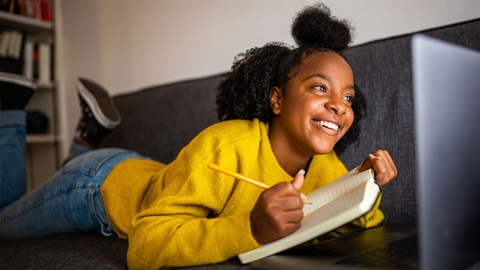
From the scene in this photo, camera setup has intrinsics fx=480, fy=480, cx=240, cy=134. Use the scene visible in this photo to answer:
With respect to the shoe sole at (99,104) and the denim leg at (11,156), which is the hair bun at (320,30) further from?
the denim leg at (11,156)

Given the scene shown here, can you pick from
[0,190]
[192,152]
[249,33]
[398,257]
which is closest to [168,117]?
[249,33]

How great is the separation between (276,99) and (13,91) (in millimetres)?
935

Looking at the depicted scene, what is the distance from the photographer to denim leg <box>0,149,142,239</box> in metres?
1.26

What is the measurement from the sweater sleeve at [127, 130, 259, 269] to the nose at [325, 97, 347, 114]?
0.21 meters

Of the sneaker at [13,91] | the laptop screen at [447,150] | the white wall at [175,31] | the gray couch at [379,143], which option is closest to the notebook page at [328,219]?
the laptop screen at [447,150]

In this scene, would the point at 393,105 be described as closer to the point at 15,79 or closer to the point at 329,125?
the point at 329,125

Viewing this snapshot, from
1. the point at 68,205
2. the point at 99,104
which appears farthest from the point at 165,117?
the point at 68,205

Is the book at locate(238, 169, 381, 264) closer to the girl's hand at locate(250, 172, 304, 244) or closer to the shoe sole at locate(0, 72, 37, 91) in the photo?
the girl's hand at locate(250, 172, 304, 244)

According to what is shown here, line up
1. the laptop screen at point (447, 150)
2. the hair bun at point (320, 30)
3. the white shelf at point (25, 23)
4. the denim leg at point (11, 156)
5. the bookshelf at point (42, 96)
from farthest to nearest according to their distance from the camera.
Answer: the bookshelf at point (42, 96) → the white shelf at point (25, 23) → the denim leg at point (11, 156) → the hair bun at point (320, 30) → the laptop screen at point (447, 150)

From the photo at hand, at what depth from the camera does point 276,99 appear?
1.04 metres

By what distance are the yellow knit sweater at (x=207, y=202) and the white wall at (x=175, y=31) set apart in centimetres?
45

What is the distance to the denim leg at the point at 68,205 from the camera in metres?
1.26

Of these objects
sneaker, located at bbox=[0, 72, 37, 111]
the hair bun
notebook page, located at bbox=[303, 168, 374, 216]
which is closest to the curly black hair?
the hair bun

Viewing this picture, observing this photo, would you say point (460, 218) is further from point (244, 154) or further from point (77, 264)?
point (77, 264)
